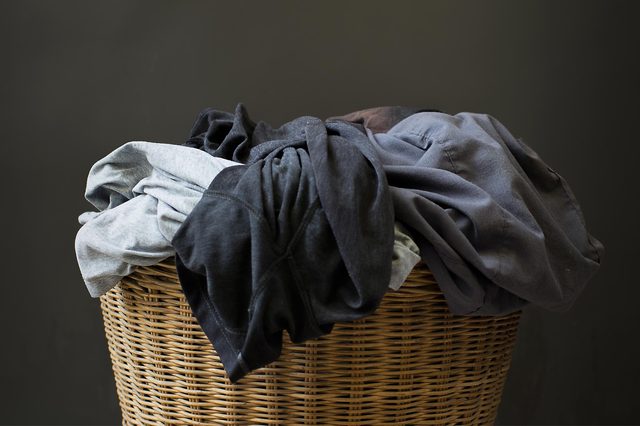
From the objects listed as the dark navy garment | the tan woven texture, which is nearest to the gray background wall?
the tan woven texture

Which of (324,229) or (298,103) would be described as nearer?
(324,229)

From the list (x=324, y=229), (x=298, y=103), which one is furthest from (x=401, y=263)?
(x=298, y=103)

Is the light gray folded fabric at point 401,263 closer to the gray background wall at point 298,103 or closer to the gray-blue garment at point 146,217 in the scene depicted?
the gray-blue garment at point 146,217

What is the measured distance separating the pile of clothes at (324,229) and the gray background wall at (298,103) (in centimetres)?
72

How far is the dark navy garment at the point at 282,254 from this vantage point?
2.72 ft

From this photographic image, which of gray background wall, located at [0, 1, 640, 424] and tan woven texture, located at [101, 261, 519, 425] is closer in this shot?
tan woven texture, located at [101, 261, 519, 425]

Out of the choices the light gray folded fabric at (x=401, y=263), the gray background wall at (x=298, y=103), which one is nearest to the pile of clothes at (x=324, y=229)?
the light gray folded fabric at (x=401, y=263)

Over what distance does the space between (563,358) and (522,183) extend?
1.00 metres

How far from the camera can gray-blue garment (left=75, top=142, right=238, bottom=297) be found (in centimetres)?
90

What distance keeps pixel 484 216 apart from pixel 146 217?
42 cm

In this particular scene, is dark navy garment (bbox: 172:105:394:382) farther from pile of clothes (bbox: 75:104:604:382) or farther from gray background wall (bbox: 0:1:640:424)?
gray background wall (bbox: 0:1:640:424)

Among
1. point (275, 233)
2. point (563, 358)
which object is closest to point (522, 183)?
point (275, 233)

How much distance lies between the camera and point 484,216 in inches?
35.6

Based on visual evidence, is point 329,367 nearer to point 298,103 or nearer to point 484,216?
point 484,216
